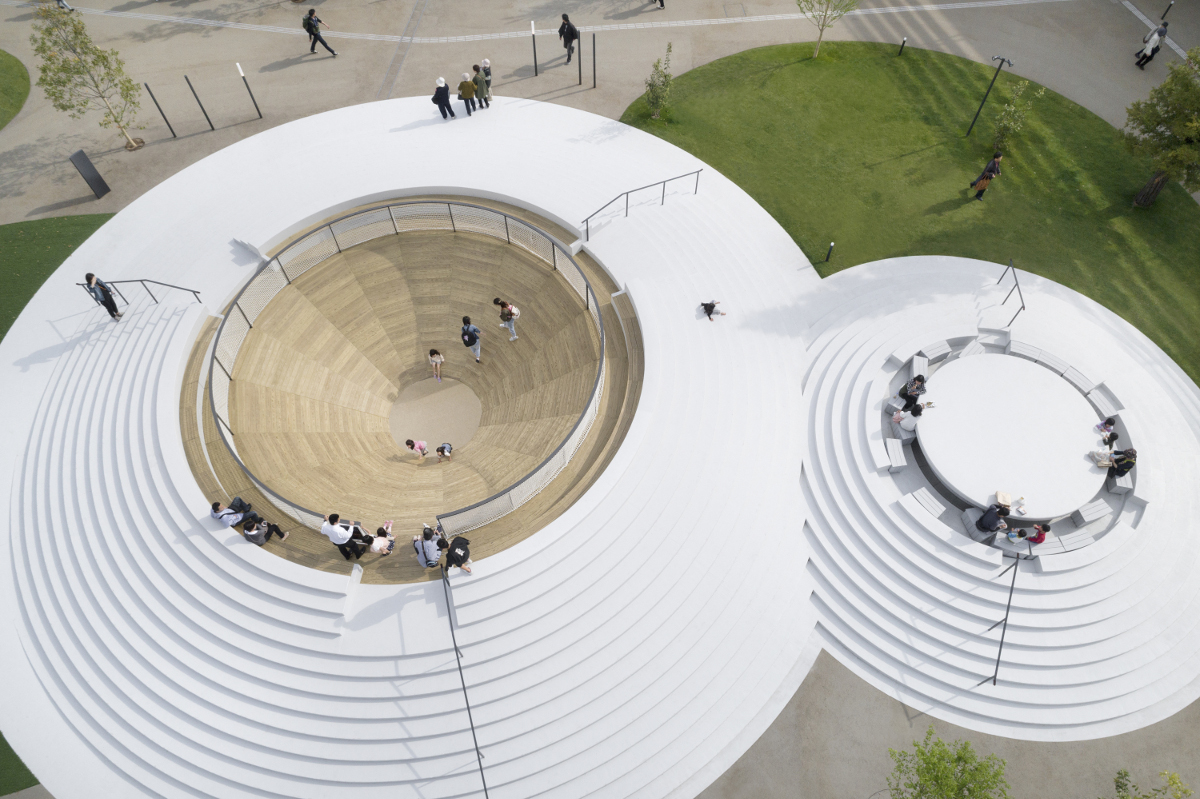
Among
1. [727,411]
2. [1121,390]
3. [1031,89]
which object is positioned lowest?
[727,411]

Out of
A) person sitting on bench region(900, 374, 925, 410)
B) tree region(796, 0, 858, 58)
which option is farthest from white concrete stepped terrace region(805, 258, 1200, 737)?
tree region(796, 0, 858, 58)

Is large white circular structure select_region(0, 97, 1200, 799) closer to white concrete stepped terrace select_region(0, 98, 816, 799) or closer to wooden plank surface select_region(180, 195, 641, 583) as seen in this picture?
white concrete stepped terrace select_region(0, 98, 816, 799)

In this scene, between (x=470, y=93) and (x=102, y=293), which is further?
(x=470, y=93)

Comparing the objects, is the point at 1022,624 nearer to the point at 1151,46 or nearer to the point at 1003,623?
the point at 1003,623

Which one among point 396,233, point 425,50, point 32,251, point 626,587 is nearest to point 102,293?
point 32,251

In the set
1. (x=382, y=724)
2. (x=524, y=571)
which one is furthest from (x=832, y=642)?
(x=382, y=724)

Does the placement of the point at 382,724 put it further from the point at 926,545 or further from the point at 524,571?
the point at 926,545

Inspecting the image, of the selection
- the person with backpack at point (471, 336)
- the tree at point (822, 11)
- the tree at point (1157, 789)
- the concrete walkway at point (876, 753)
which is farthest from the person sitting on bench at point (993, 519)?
the tree at point (822, 11)

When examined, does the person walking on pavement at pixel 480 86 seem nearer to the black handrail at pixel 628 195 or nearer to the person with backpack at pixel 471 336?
the black handrail at pixel 628 195
